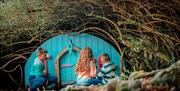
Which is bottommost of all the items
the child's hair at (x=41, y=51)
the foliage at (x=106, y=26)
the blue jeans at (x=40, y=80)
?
the blue jeans at (x=40, y=80)

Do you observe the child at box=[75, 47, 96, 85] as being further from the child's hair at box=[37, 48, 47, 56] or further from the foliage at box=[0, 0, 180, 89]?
the child's hair at box=[37, 48, 47, 56]

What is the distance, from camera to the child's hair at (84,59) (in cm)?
592

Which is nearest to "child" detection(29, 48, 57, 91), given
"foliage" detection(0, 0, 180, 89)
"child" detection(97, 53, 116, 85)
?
"foliage" detection(0, 0, 180, 89)

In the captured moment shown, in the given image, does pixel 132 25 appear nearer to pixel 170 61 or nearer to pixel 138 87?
pixel 170 61

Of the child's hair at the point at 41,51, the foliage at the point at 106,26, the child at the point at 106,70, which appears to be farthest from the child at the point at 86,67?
the child's hair at the point at 41,51

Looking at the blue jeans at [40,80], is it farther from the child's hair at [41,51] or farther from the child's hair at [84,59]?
the child's hair at [84,59]

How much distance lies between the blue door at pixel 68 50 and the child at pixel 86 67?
6 cm

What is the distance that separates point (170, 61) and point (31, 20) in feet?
6.55

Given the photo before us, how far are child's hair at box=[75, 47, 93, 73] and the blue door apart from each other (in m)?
0.05

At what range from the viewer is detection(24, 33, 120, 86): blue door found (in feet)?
19.4

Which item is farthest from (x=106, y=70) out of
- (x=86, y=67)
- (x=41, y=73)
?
(x=41, y=73)

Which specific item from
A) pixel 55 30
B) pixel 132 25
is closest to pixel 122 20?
pixel 132 25

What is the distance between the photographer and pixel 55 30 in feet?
21.0

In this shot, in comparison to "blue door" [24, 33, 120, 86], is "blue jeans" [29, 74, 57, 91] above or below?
below
